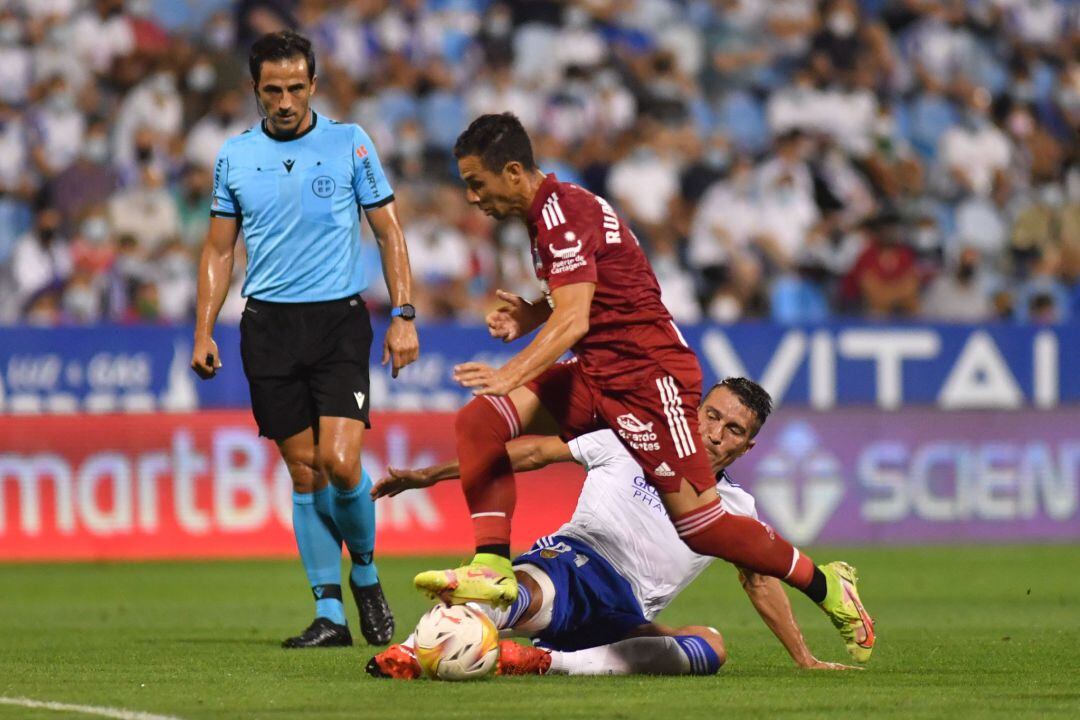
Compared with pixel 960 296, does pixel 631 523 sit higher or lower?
lower

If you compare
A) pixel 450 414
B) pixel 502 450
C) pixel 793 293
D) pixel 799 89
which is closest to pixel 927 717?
pixel 502 450

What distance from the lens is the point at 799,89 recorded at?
64.6 ft

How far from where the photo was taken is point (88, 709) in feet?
19.0

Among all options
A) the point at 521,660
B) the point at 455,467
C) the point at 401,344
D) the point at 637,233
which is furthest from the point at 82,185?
the point at 521,660

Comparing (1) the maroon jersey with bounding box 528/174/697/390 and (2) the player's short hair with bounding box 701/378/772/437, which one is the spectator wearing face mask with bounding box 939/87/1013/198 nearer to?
(2) the player's short hair with bounding box 701/378/772/437

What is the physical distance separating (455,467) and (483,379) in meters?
1.08

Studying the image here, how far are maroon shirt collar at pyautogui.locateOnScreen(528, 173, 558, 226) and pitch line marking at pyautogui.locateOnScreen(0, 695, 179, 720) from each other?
2.29 m

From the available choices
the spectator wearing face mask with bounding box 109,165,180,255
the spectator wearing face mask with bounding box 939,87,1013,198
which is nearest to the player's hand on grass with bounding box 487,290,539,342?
the spectator wearing face mask with bounding box 109,165,180,255

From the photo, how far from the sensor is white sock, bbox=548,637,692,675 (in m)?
7.06

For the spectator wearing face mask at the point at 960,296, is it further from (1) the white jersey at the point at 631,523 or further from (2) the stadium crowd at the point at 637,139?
(1) the white jersey at the point at 631,523

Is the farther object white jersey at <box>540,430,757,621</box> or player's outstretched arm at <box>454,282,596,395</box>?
white jersey at <box>540,430,757,621</box>

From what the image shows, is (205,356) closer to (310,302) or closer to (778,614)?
(310,302)

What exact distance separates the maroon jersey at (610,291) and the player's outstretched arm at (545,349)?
0.40ft

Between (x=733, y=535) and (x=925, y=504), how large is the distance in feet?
29.5
